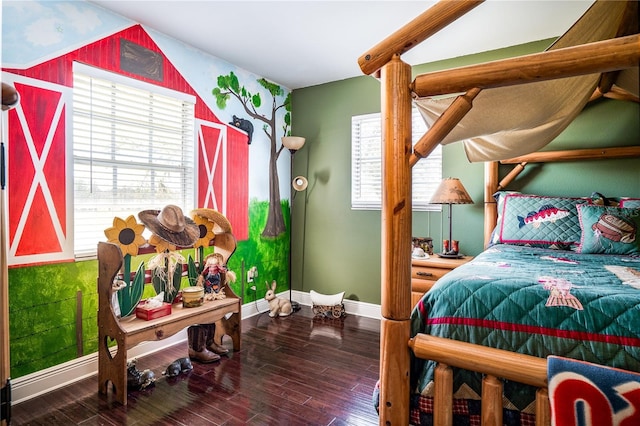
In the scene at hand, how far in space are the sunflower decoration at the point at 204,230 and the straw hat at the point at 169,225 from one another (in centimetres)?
17

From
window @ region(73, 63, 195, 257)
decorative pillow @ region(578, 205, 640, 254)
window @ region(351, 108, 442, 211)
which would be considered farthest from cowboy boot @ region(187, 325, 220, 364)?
decorative pillow @ region(578, 205, 640, 254)

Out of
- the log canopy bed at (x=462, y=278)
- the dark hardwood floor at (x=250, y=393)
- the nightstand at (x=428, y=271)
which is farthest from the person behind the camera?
the nightstand at (x=428, y=271)

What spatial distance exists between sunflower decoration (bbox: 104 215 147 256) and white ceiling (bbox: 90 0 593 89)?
59.5 inches

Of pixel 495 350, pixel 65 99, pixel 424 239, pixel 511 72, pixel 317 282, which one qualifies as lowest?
pixel 317 282

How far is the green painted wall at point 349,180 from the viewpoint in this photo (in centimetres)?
277

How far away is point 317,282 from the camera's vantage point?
13.5ft

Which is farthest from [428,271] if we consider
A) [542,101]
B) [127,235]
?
[127,235]

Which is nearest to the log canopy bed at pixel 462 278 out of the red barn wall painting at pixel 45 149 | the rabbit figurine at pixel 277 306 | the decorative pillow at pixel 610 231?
the decorative pillow at pixel 610 231

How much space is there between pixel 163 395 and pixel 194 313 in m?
0.51

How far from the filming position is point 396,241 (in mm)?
1266

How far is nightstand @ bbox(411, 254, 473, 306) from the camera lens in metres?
2.84

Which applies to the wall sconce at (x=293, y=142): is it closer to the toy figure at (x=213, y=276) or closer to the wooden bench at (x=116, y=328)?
the toy figure at (x=213, y=276)

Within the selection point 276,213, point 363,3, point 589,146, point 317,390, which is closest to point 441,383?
point 317,390

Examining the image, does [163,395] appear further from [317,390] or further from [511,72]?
[511,72]
